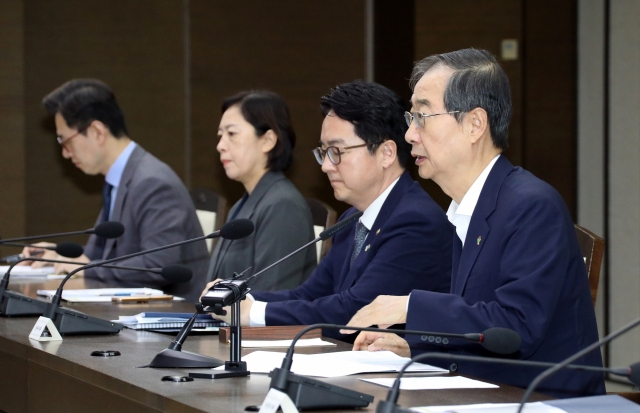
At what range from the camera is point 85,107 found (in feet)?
14.0

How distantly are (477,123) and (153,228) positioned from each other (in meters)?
1.96

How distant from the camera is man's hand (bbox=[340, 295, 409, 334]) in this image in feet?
6.76

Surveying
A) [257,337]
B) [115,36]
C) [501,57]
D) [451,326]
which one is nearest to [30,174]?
[115,36]

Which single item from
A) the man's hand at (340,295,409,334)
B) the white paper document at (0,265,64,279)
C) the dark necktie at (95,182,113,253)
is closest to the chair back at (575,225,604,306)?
the man's hand at (340,295,409,334)

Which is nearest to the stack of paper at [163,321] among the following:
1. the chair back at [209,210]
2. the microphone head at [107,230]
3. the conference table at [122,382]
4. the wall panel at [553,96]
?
the conference table at [122,382]

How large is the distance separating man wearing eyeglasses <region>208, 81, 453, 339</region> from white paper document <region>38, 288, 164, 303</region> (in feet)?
1.81

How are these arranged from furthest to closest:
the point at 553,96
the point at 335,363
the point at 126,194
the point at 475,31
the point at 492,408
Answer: the point at 475,31
the point at 553,96
the point at 126,194
the point at 335,363
the point at 492,408

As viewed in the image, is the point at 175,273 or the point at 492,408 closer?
the point at 492,408

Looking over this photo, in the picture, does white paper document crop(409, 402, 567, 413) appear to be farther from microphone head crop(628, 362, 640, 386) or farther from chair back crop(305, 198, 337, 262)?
chair back crop(305, 198, 337, 262)

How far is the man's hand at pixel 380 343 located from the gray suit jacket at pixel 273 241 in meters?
1.09

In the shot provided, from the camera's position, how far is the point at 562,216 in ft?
6.50

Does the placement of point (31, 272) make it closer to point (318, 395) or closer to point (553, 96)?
point (318, 395)

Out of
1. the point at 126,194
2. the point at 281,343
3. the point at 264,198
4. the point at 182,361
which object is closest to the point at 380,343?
the point at 281,343

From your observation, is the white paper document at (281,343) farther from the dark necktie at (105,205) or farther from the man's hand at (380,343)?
the dark necktie at (105,205)
